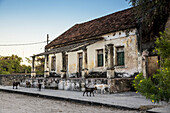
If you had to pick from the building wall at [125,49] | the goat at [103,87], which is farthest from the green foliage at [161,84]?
the building wall at [125,49]

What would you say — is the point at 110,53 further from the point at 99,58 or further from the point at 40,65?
the point at 40,65

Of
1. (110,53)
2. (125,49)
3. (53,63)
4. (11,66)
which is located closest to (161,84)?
(110,53)

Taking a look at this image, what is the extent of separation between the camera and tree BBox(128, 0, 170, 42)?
39.4ft

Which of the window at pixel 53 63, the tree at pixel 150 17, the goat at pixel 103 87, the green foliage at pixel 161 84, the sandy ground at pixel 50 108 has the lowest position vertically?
the sandy ground at pixel 50 108

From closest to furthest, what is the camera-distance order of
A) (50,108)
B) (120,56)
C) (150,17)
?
(50,108)
(150,17)
(120,56)

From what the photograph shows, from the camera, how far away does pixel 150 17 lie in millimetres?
12789

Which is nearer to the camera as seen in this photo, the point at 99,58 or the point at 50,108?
the point at 50,108

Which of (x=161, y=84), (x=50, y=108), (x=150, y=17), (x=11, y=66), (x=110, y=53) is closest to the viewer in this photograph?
(x=161, y=84)

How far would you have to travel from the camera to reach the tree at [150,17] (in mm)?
12008

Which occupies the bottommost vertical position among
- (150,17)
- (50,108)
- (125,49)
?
(50,108)

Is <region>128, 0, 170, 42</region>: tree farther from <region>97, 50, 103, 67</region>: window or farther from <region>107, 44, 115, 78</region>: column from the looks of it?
<region>97, 50, 103, 67</region>: window

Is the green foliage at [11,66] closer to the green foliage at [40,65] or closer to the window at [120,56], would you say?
the green foliage at [40,65]

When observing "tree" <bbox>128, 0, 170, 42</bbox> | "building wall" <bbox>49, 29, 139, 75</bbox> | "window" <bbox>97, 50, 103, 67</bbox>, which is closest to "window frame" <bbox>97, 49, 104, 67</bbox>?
"window" <bbox>97, 50, 103, 67</bbox>

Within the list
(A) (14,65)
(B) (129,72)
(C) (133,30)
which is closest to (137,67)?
(B) (129,72)
